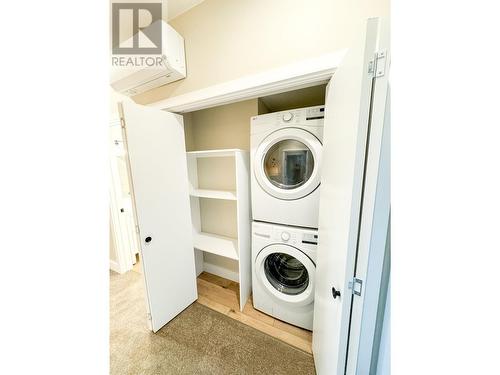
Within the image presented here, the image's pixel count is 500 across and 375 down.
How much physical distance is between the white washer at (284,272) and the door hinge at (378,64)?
1.02 m

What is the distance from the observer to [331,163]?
84 centimetres

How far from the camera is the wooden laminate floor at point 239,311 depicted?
4.51 ft

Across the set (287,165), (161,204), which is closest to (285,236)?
(287,165)

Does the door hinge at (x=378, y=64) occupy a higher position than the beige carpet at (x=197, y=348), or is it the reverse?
the door hinge at (x=378, y=64)

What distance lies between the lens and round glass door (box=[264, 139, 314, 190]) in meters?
1.34

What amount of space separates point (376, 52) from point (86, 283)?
924 mm

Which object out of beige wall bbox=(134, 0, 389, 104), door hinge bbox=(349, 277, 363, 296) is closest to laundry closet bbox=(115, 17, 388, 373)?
door hinge bbox=(349, 277, 363, 296)

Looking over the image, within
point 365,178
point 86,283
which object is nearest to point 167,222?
point 86,283

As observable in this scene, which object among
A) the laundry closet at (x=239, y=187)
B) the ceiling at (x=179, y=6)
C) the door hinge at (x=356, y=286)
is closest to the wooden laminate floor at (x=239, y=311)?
the laundry closet at (x=239, y=187)

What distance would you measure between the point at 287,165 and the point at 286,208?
36 cm

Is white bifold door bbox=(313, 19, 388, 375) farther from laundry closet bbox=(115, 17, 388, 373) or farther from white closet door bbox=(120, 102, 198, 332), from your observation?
white closet door bbox=(120, 102, 198, 332)

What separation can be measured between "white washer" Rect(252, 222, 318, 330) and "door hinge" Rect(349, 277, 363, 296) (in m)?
0.63

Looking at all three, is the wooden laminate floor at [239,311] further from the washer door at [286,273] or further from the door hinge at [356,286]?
the door hinge at [356,286]

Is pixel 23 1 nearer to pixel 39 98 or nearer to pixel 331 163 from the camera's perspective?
pixel 39 98
